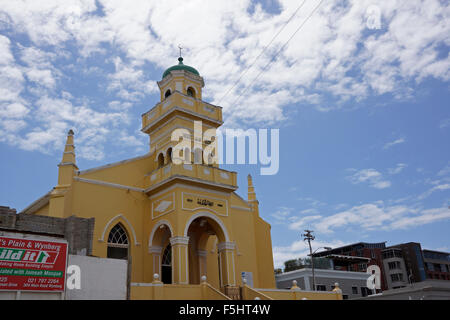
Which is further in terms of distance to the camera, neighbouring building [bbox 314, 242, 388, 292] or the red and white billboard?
neighbouring building [bbox 314, 242, 388, 292]

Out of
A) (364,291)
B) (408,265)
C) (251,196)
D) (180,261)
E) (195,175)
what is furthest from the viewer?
(408,265)

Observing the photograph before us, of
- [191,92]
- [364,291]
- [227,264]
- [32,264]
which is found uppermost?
[191,92]

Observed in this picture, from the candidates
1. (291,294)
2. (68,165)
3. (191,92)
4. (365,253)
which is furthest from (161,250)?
(365,253)

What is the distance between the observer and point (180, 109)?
75.4 feet

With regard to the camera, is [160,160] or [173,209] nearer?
[173,209]

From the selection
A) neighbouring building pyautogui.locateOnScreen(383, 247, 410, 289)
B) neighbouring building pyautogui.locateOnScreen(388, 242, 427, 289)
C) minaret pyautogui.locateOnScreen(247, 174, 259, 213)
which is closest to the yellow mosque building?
minaret pyautogui.locateOnScreen(247, 174, 259, 213)

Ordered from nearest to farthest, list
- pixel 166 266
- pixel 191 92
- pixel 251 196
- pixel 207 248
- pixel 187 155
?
pixel 166 266 → pixel 187 155 → pixel 207 248 → pixel 191 92 → pixel 251 196

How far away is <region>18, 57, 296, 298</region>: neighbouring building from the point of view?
773 inches

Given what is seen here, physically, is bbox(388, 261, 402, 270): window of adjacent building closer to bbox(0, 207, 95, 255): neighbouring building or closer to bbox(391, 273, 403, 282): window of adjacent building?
bbox(391, 273, 403, 282): window of adjacent building

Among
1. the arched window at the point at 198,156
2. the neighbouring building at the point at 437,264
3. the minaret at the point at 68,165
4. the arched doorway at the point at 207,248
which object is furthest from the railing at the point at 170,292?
the neighbouring building at the point at 437,264

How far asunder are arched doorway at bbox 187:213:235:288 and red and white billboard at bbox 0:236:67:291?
11088mm

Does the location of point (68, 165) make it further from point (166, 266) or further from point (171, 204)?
point (166, 266)

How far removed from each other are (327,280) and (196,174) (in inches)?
1064
